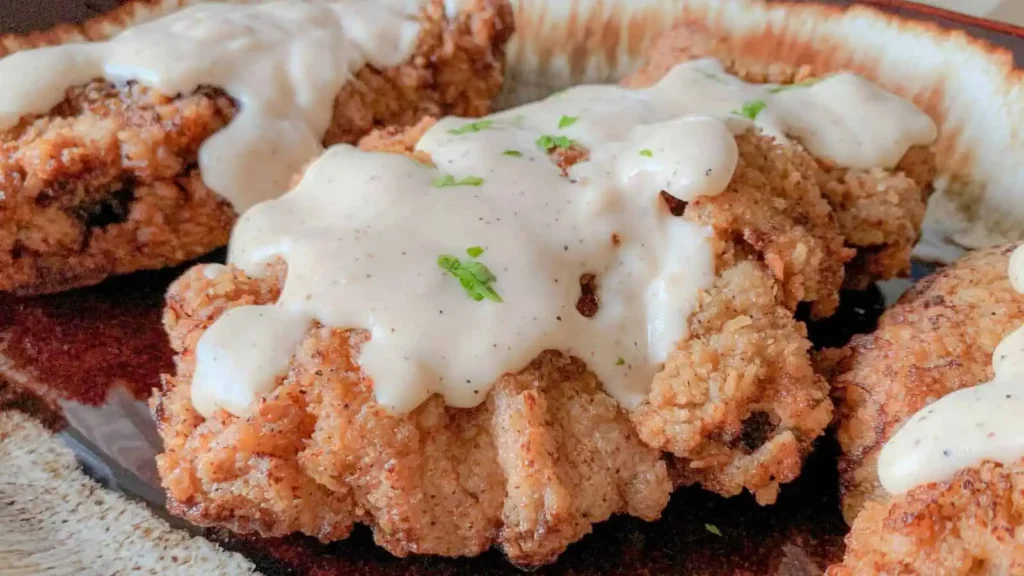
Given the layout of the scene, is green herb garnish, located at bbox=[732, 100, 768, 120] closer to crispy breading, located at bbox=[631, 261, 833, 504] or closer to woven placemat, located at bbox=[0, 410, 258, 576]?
crispy breading, located at bbox=[631, 261, 833, 504]

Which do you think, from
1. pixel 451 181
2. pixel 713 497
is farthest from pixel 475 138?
pixel 713 497

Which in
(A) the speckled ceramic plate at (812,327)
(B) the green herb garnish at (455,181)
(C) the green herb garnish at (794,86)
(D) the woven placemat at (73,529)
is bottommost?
(D) the woven placemat at (73,529)

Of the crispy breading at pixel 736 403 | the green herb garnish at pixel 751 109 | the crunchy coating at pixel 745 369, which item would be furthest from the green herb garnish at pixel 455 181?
the green herb garnish at pixel 751 109

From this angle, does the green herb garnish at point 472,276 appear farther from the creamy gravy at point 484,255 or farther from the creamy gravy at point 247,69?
the creamy gravy at point 247,69

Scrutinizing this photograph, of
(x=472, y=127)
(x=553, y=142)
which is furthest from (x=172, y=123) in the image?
(x=553, y=142)

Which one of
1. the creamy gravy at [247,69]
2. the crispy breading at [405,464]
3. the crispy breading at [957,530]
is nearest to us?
the crispy breading at [957,530]

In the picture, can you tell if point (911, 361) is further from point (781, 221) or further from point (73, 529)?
point (73, 529)

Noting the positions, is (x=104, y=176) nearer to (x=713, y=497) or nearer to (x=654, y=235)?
(x=654, y=235)

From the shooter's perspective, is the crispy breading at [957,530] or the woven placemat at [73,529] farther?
the woven placemat at [73,529]
